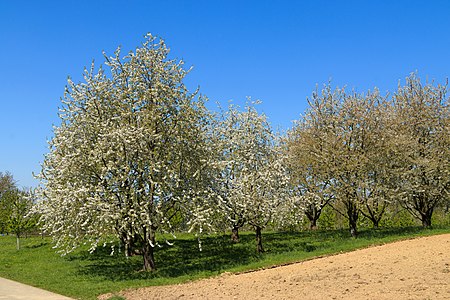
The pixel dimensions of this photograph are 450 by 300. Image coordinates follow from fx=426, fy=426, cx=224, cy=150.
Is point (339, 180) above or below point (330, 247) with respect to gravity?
above

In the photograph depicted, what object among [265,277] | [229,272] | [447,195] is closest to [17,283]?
[229,272]

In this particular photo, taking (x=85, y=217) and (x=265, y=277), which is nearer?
(x=265, y=277)

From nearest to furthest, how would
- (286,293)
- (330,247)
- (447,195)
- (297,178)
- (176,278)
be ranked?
(286,293) < (176,278) < (330,247) < (447,195) < (297,178)

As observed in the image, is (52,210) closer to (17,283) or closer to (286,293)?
(17,283)

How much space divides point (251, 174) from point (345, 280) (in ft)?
31.1

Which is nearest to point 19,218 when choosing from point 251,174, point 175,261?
point 175,261

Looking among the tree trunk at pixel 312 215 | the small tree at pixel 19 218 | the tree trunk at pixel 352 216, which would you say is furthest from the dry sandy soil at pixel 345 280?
the small tree at pixel 19 218

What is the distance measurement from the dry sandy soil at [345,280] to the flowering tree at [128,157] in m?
3.58

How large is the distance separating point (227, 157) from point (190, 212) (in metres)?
7.44

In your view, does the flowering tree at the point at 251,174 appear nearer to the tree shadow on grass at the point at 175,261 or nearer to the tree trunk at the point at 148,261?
the tree shadow on grass at the point at 175,261

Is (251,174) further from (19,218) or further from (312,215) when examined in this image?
(19,218)

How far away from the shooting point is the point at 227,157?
26.3m

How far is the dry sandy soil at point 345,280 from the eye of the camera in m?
12.4

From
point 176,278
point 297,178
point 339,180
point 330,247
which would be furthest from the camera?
point 297,178
